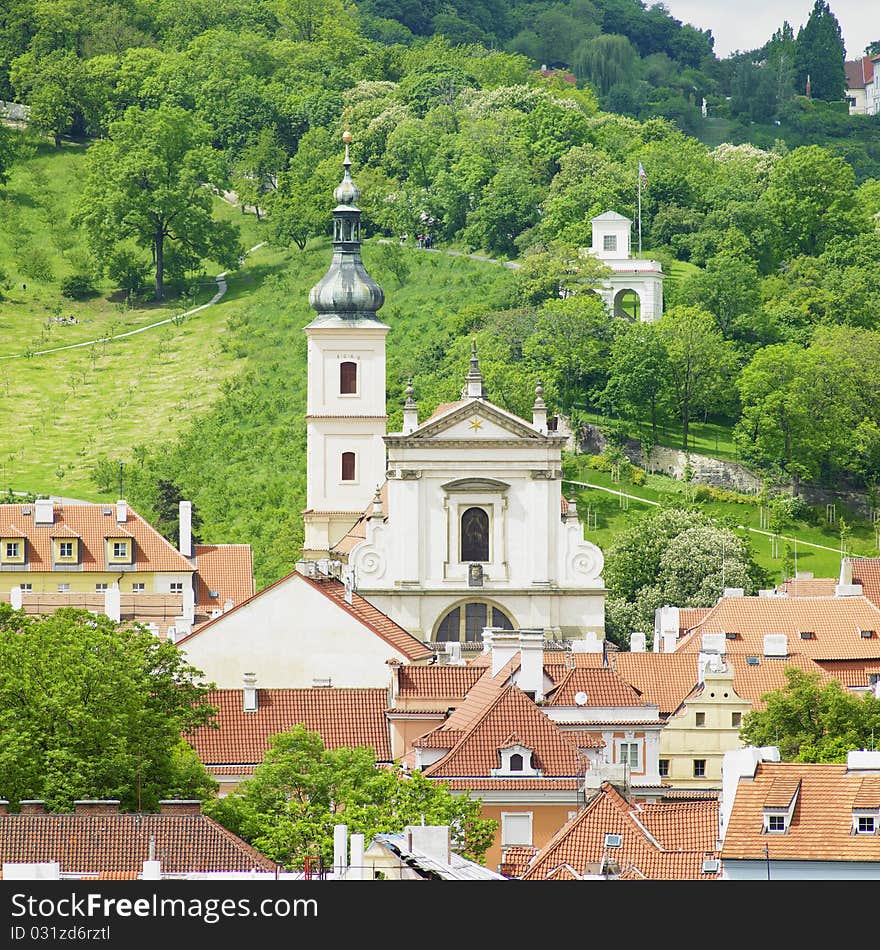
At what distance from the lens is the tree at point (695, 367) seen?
6088 inches

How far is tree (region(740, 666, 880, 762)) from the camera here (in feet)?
241

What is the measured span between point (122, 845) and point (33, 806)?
5828 millimetres

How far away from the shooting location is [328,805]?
2338 inches

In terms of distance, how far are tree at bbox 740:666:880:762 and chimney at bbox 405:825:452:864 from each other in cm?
2219

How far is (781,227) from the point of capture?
7387 inches

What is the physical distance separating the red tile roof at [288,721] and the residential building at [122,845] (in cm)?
1980

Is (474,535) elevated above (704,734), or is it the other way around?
(474,535)

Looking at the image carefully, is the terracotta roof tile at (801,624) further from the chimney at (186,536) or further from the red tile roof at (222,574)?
the chimney at (186,536)

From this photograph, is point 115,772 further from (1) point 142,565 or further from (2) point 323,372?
(2) point 323,372

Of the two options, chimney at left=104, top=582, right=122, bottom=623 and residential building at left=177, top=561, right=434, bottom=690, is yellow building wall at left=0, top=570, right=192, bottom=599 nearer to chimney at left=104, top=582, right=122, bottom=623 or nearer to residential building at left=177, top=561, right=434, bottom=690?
chimney at left=104, top=582, right=122, bottom=623

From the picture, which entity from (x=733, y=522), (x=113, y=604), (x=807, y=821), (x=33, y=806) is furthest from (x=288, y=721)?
(x=733, y=522)

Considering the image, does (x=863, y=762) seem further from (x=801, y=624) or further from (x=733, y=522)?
(x=733, y=522)

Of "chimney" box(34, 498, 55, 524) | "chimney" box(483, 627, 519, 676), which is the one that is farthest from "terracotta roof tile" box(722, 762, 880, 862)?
"chimney" box(34, 498, 55, 524)

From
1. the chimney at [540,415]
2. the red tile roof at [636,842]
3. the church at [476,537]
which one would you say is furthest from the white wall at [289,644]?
the red tile roof at [636,842]
